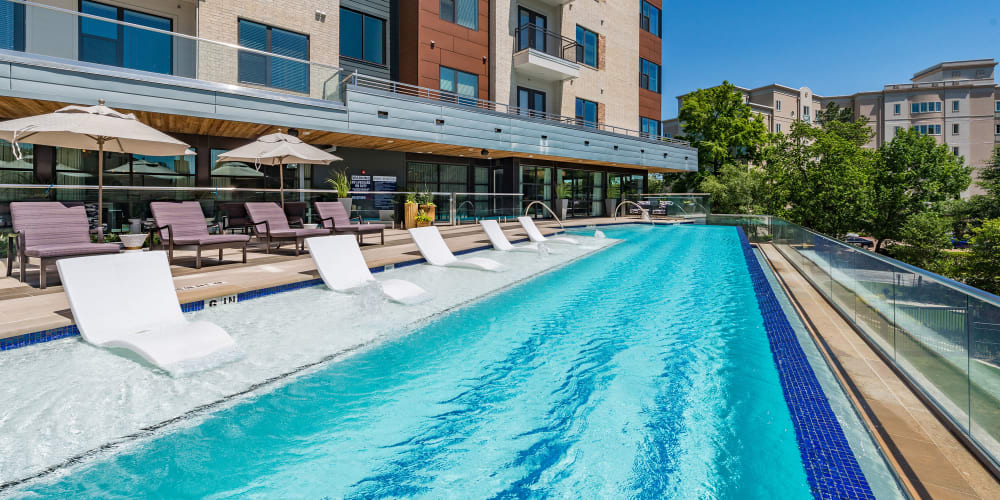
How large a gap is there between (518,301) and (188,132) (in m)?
10.6

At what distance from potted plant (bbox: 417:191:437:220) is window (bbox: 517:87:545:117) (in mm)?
7352

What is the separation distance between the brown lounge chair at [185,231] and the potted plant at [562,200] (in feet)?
49.9

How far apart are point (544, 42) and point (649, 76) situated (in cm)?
968

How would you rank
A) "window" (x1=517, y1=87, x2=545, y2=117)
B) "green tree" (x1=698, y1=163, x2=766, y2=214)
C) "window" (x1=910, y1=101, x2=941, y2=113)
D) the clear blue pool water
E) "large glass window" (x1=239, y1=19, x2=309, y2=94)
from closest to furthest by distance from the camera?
1. the clear blue pool water
2. "large glass window" (x1=239, y1=19, x2=309, y2=94)
3. "window" (x1=517, y1=87, x2=545, y2=117)
4. "green tree" (x1=698, y1=163, x2=766, y2=214)
5. "window" (x1=910, y1=101, x2=941, y2=113)

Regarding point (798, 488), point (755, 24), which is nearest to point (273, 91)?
point (798, 488)

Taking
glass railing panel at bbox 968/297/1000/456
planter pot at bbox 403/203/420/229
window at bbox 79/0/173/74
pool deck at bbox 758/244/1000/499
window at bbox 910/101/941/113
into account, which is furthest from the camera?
window at bbox 910/101/941/113

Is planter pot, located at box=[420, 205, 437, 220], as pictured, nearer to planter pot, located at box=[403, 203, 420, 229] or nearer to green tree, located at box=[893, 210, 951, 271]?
planter pot, located at box=[403, 203, 420, 229]

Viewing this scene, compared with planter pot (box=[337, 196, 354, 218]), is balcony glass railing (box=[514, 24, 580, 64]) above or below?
above

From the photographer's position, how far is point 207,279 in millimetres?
6047

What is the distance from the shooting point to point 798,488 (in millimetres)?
2416

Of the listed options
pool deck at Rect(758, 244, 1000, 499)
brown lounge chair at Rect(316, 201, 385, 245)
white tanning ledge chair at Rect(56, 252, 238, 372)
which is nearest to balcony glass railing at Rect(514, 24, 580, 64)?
brown lounge chair at Rect(316, 201, 385, 245)

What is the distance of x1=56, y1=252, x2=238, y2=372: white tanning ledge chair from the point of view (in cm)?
369

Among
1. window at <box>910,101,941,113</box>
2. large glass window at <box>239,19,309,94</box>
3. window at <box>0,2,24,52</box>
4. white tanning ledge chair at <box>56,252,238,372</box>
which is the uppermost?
window at <box>910,101,941,113</box>

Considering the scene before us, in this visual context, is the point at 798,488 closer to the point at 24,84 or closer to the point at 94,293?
the point at 94,293
